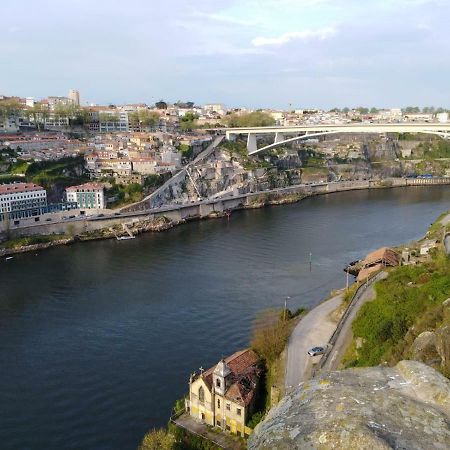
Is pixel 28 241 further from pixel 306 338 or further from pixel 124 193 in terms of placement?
pixel 306 338

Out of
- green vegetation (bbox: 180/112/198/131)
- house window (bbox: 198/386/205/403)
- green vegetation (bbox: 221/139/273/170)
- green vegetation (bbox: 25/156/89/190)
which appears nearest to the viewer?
house window (bbox: 198/386/205/403)

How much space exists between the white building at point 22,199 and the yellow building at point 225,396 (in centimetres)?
1472

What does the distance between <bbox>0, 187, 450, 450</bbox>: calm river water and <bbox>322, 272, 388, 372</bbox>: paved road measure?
2384 millimetres

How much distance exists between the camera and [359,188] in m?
34.7

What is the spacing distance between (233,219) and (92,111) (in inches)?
687

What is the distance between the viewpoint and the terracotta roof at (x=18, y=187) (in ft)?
65.6

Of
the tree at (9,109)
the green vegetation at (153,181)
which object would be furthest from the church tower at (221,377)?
the tree at (9,109)

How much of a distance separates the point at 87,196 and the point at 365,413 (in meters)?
21.8

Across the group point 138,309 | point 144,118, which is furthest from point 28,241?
point 144,118

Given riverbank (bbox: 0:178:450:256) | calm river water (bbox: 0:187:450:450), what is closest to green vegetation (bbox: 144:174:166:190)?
riverbank (bbox: 0:178:450:256)

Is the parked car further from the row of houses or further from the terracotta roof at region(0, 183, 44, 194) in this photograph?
the terracotta roof at region(0, 183, 44, 194)

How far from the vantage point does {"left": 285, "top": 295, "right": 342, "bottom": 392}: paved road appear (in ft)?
25.5

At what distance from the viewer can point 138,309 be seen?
12.7m

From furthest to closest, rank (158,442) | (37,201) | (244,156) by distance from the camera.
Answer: (244,156)
(37,201)
(158,442)
